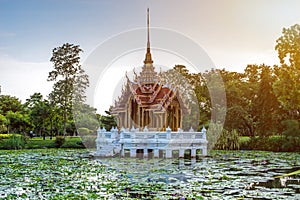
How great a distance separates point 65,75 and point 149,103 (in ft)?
52.7

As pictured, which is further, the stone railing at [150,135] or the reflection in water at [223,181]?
the stone railing at [150,135]

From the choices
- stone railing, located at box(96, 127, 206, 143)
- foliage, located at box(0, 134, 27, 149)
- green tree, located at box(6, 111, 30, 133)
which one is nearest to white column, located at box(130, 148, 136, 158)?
stone railing, located at box(96, 127, 206, 143)

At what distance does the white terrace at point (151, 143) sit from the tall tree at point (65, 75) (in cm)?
1484

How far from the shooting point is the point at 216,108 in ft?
112

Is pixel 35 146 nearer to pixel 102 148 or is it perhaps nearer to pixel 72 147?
pixel 72 147

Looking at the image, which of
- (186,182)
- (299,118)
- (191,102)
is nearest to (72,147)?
(191,102)

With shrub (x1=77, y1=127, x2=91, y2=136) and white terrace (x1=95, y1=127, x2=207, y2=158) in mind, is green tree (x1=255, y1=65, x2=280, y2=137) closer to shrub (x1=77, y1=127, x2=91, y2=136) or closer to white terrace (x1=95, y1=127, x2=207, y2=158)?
white terrace (x1=95, y1=127, x2=207, y2=158)

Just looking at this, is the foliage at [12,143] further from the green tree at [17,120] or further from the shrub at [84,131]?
the green tree at [17,120]

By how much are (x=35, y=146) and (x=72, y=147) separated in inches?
109

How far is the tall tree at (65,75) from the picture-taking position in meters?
35.4

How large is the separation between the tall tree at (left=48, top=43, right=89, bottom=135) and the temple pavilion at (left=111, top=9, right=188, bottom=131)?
519 inches

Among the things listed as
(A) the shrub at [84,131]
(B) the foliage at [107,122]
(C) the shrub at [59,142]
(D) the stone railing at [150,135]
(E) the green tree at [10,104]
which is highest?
(E) the green tree at [10,104]

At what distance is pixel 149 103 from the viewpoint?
874 inches

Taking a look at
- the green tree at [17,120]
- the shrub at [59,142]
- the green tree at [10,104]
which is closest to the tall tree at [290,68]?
the shrub at [59,142]
